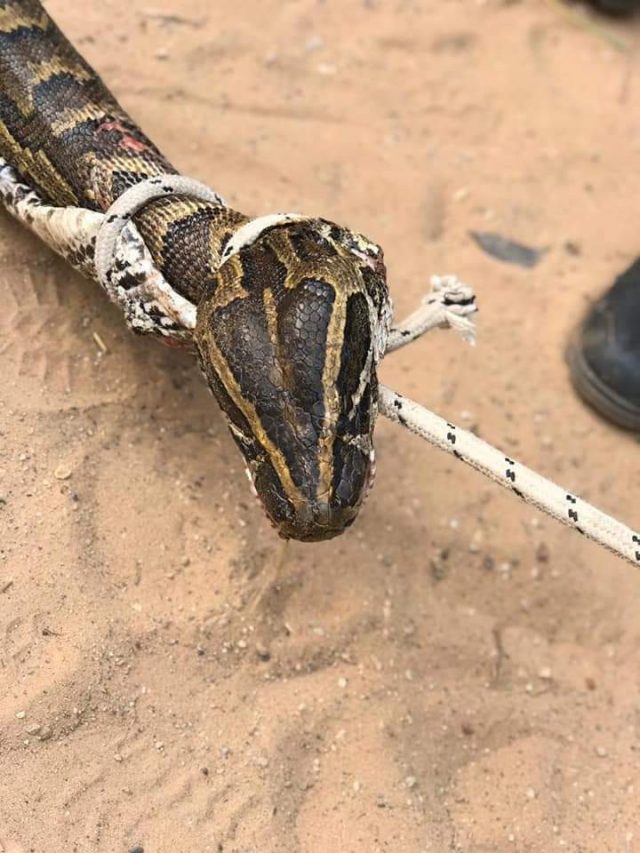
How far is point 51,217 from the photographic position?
3055 mm

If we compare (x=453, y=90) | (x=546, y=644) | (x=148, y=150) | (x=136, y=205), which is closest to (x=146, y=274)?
(x=136, y=205)

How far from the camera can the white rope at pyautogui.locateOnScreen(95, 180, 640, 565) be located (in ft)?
8.59

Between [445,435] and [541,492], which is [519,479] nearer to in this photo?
[541,492]

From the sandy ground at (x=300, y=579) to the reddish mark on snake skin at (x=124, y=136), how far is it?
0.58m

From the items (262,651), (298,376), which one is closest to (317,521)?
(298,376)

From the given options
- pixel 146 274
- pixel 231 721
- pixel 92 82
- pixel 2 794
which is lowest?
pixel 231 721

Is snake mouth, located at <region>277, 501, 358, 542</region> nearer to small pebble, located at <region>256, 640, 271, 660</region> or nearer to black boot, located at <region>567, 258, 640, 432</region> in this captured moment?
small pebble, located at <region>256, 640, 271, 660</region>

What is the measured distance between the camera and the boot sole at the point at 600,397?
13.5 feet

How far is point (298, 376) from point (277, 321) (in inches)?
7.0

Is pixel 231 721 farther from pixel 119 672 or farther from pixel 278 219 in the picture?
pixel 278 219

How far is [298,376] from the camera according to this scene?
2.39 meters

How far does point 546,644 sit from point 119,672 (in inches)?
65.8

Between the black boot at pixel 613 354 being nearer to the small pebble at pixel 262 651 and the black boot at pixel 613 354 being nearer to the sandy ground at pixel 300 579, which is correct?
the sandy ground at pixel 300 579

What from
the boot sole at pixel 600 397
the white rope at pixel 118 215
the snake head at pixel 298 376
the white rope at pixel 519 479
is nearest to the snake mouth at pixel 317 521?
the snake head at pixel 298 376
